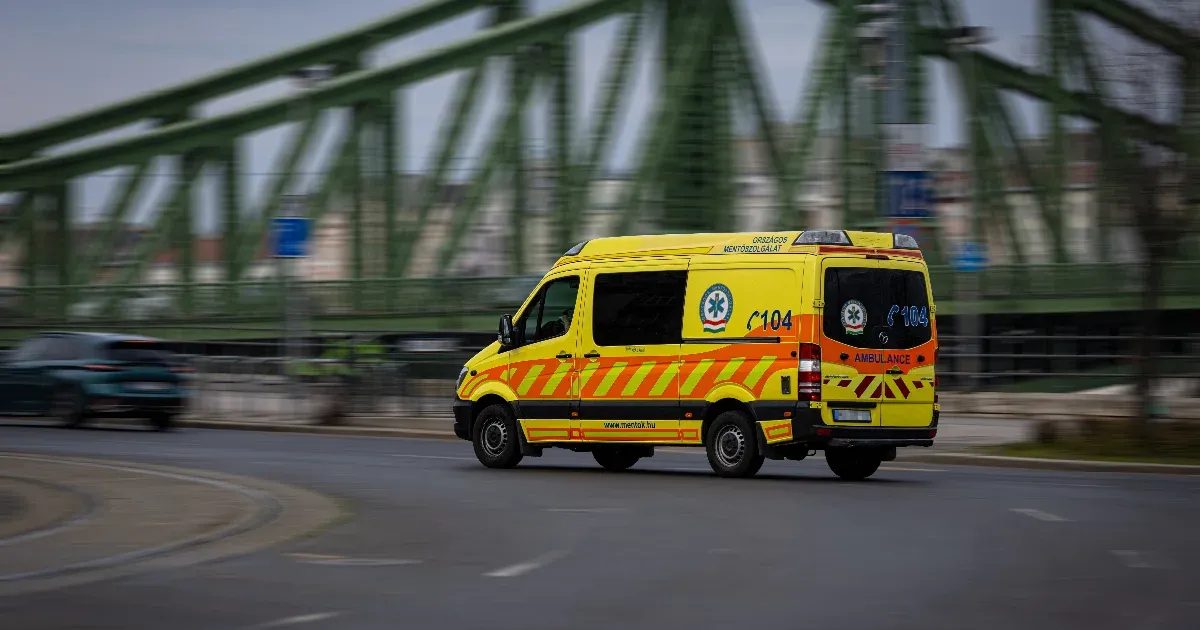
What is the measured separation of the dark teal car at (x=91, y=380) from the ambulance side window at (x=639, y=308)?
10817 mm

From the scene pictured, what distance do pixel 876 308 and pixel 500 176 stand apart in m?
37.8

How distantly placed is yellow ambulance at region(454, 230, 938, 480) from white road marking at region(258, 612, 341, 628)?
8377 millimetres

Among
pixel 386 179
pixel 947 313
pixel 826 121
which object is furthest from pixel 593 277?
pixel 826 121

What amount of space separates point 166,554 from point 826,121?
156 ft

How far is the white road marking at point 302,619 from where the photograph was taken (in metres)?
8.31

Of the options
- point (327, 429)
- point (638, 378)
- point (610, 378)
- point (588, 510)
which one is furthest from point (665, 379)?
point (327, 429)

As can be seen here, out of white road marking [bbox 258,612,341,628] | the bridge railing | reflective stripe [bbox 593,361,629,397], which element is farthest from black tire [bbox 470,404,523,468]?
the bridge railing

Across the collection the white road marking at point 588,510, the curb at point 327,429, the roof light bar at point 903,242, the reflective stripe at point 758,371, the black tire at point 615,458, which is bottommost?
the curb at point 327,429

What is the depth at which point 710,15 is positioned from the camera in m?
57.8

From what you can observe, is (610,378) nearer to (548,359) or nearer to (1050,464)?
(548,359)

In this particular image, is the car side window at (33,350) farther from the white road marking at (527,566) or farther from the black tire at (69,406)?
the white road marking at (527,566)

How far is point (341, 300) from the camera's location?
47438mm

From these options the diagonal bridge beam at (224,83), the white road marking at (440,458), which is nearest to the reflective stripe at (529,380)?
the white road marking at (440,458)

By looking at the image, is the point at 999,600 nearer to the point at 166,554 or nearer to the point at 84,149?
the point at 166,554
